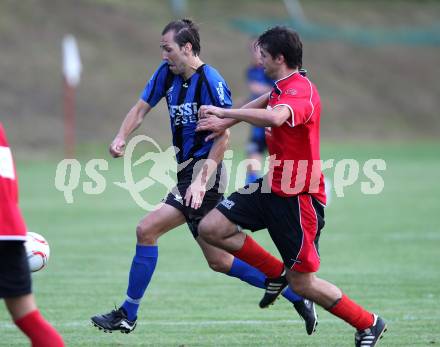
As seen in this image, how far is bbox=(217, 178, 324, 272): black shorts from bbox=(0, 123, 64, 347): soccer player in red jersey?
5.66ft

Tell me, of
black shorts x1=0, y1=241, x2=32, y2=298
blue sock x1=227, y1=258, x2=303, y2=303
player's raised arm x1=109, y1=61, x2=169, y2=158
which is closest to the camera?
black shorts x1=0, y1=241, x2=32, y2=298

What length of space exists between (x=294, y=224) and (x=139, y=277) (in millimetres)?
1217

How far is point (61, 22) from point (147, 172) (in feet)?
40.9

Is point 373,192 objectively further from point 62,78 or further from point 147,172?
point 62,78

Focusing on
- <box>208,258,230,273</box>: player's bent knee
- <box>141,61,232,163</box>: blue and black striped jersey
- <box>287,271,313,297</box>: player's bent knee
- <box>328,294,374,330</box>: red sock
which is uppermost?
<box>141,61,232,163</box>: blue and black striped jersey

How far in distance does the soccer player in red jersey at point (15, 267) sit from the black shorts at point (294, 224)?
5.66ft

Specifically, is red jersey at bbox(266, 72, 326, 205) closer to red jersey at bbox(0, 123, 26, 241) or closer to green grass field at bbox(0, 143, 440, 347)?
green grass field at bbox(0, 143, 440, 347)

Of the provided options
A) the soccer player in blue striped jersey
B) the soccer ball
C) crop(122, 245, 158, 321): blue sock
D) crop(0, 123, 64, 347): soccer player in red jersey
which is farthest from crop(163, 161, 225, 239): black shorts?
crop(0, 123, 64, 347): soccer player in red jersey

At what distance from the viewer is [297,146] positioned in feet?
18.6

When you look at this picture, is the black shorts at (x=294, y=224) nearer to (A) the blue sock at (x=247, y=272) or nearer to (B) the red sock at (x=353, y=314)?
(B) the red sock at (x=353, y=314)

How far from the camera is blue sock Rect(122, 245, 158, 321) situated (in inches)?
243

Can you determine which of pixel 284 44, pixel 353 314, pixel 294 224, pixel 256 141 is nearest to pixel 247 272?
pixel 294 224

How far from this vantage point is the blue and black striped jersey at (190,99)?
20.7 feet

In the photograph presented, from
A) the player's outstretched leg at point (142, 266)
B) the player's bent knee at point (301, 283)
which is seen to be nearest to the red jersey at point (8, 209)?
the player's outstretched leg at point (142, 266)
